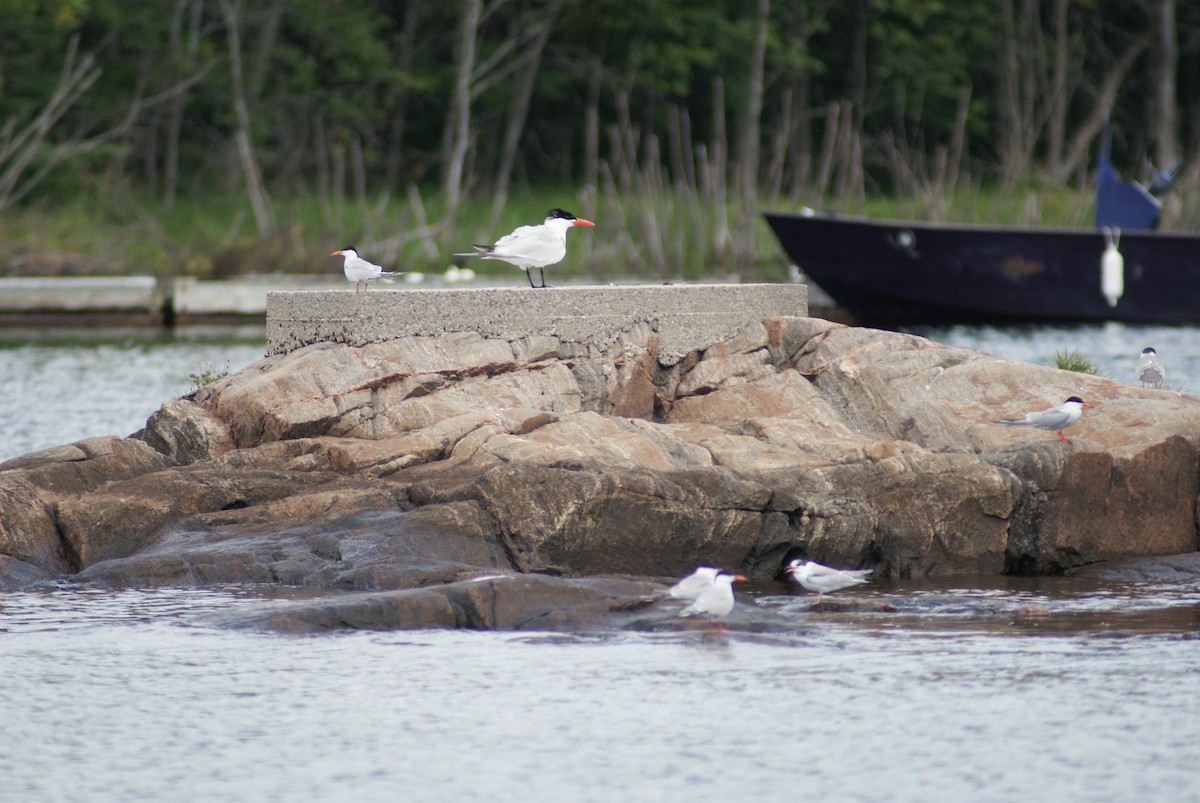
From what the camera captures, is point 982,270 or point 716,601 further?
point 982,270

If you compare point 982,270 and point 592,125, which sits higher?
point 592,125

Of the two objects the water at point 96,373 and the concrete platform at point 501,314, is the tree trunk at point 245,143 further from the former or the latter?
the concrete platform at point 501,314

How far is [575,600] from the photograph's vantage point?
9.30 m

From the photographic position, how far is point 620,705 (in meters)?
7.79

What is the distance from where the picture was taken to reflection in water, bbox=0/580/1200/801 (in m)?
6.85

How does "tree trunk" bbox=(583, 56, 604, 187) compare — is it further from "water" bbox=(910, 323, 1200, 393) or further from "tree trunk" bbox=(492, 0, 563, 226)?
"water" bbox=(910, 323, 1200, 393)

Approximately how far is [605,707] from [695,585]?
4.99ft

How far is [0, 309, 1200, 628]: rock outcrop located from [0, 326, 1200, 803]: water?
558 mm

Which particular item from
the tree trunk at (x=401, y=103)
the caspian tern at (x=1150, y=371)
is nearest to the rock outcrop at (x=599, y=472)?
the caspian tern at (x=1150, y=371)

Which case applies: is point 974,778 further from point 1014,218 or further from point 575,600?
point 1014,218

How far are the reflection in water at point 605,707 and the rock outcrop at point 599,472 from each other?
2.47ft

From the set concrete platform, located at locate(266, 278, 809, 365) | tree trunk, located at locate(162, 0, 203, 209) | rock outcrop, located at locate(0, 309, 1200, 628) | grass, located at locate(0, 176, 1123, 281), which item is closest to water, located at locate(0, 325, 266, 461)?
grass, located at locate(0, 176, 1123, 281)

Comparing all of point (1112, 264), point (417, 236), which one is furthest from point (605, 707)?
point (417, 236)

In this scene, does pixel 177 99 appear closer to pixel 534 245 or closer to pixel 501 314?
pixel 534 245
